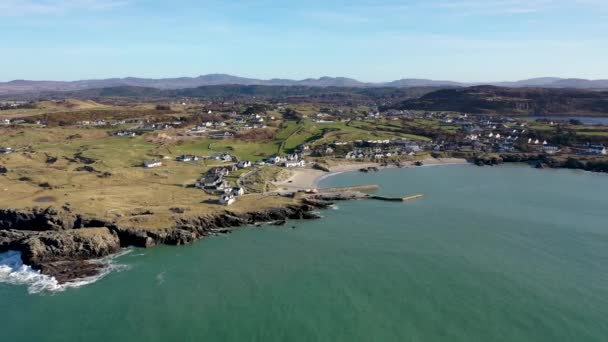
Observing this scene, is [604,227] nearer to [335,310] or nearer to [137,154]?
[335,310]

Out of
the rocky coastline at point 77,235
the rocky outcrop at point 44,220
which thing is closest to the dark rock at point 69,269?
Result: the rocky coastline at point 77,235

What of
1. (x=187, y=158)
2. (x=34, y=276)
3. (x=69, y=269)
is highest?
(x=187, y=158)

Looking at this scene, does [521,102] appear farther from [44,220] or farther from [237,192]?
[44,220]

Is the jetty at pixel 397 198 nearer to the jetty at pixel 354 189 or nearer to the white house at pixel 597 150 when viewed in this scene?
the jetty at pixel 354 189

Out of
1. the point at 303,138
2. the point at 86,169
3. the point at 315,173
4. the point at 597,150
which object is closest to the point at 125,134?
the point at 86,169

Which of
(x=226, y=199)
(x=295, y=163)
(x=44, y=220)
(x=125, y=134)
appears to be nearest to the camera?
(x=44, y=220)

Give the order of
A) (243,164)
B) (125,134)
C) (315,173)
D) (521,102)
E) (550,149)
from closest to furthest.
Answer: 1. (243,164)
2. (315,173)
3. (550,149)
4. (125,134)
5. (521,102)

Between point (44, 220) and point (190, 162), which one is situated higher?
point (190, 162)

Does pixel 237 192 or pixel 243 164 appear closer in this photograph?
pixel 237 192
